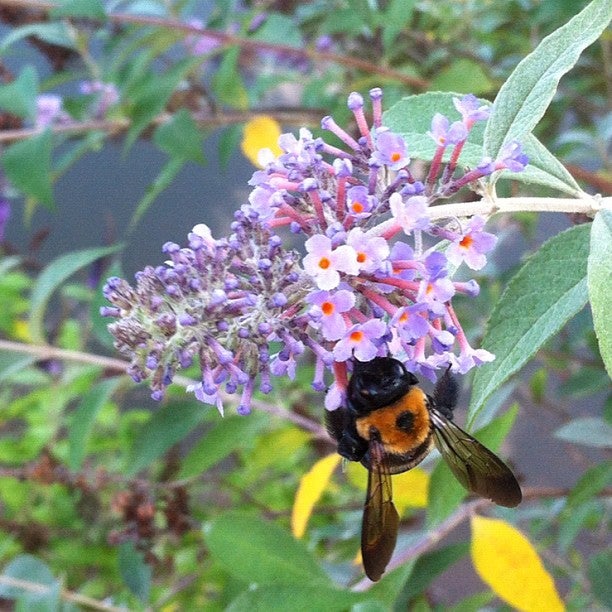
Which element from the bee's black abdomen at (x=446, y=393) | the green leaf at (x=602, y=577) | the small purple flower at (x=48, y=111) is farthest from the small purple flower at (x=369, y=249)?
the small purple flower at (x=48, y=111)

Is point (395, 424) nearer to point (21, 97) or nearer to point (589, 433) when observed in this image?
point (589, 433)

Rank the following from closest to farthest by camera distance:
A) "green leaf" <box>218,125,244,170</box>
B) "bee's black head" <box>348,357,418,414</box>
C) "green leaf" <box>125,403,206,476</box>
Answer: "bee's black head" <box>348,357,418,414</box> → "green leaf" <box>125,403,206,476</box> → "green leaf" <box>218,125,244,170</box>

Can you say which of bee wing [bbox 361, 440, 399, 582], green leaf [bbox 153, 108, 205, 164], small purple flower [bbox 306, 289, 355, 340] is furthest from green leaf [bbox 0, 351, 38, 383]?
small purple flower [bbox 306, 289, 355, 340]

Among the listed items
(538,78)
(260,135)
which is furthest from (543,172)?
(260,135)

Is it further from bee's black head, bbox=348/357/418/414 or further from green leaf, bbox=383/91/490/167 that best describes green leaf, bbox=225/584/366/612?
green leaf, bbox=383/91/490/167

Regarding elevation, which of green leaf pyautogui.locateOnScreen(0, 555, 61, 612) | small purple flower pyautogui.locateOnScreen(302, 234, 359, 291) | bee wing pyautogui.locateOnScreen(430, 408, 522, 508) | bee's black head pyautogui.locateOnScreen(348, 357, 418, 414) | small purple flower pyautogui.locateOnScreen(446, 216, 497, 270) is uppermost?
small purple flower pyautogui.locateOnScreen(302, 234, 359, 291)

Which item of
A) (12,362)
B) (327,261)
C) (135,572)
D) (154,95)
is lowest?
(135,572)
